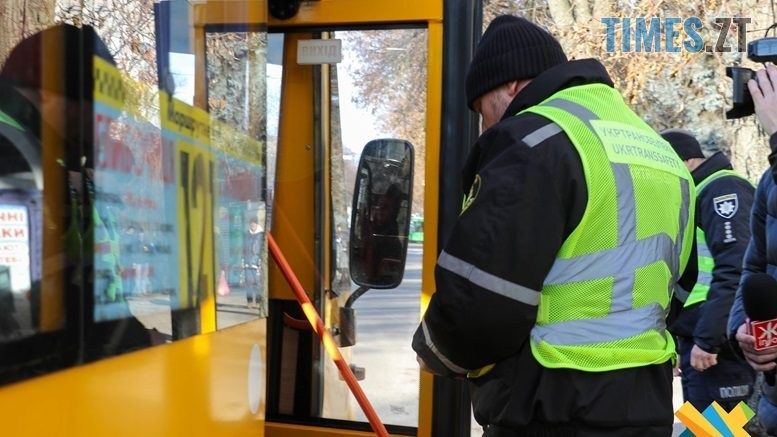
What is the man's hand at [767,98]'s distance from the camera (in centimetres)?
249

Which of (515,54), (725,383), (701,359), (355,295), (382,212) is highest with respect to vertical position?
(515,54)

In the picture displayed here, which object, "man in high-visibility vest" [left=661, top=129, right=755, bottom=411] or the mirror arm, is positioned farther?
"man in high-visibility vest" [left=661, top=129, right=755, bottom=411]

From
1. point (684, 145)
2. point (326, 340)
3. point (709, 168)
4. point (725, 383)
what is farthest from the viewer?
point (684, 145)

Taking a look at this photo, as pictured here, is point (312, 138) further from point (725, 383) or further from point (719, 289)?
point (725, 383)

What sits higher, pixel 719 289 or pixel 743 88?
pixel 743 88

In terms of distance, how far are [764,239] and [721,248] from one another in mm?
1249

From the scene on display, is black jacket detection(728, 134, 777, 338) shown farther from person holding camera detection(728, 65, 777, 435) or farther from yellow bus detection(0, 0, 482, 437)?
yellow bus detection(0, 0, 482, 437)

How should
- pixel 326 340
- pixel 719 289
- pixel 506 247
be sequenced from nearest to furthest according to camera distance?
pixel 506 247 → pixel 326 340 → pixel 719 289

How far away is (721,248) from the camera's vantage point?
4.29 metres

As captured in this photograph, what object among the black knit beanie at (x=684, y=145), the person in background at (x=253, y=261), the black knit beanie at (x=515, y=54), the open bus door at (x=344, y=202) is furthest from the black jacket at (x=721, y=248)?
the person in background at (x=253, y=261)

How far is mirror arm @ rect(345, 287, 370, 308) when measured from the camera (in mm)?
3361

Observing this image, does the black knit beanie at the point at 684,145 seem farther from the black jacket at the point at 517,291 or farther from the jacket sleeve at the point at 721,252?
the black jacket at the point at 517,291

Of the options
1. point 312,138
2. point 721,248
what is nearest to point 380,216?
point 312,138

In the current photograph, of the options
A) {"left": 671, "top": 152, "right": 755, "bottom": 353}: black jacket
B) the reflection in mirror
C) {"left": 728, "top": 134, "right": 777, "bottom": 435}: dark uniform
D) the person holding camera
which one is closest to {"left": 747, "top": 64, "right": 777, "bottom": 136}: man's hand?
the person holding camera
